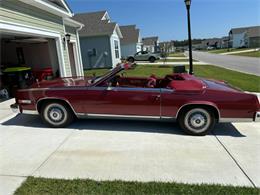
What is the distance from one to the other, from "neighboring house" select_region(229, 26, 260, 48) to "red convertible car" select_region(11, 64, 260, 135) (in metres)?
75.8

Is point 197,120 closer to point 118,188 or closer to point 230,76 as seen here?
point 118,188

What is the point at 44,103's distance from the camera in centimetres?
484

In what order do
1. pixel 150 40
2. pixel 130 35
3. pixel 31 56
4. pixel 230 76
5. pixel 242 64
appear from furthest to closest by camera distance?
pixel 150 40
pixel 130 35
pixel 242 64
pixel 230 76
pixel 31 56

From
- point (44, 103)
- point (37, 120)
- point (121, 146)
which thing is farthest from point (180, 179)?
point (37, 120)

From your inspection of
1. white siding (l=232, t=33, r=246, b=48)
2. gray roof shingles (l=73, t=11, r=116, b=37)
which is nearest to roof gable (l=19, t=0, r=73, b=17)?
gray roof shingles (l=73, t=11, r=116, b=37)

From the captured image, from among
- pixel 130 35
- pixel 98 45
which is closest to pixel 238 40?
pixel 130 35

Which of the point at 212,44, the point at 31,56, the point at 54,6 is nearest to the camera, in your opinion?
the point at 54,6

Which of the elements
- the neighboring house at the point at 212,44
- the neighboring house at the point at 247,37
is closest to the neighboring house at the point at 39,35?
the neighboring house at the point at 247,37

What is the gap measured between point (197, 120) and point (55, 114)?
3.01m

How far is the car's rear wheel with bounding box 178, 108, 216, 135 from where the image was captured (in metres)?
4.30

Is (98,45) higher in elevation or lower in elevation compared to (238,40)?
lower

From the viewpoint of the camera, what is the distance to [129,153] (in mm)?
3705

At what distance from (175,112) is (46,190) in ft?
8.72

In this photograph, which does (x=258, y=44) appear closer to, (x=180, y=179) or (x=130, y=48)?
(x=130, y=48)
